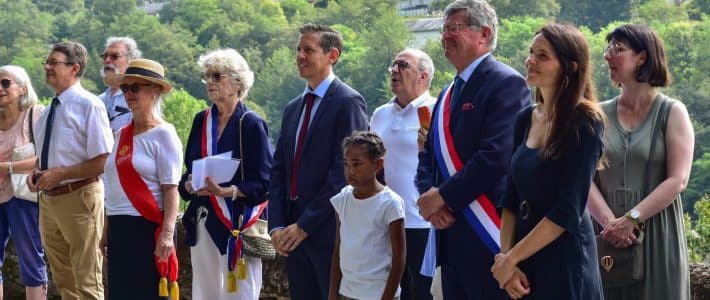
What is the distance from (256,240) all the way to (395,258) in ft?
2.94

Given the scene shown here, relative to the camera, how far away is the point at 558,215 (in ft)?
9.11

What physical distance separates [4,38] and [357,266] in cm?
7801

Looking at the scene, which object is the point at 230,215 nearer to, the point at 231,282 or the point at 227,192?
the point at 227,192

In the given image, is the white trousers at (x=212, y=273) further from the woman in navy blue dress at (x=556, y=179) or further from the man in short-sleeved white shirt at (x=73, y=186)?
the woman in navy blue dress at (x=556, y=179)

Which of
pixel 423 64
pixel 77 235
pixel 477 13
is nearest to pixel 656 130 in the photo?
pixel 477 13

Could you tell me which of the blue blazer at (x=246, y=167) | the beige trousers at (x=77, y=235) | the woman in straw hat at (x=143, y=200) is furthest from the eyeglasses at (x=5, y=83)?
the blue blazer at (x=246, y=167)

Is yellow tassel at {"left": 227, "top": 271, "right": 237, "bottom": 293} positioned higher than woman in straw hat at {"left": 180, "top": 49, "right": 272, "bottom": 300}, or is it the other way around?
woman in straw hat at {"left": 180, "top": 49, "right": 272, "bottom": 300}

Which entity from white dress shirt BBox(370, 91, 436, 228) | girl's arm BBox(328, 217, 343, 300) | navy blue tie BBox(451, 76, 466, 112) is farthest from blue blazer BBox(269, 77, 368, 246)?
navy blue tie BBox(451, 76, 466, 112)

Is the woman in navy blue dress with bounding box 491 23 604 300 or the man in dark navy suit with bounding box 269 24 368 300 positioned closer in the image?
the woman in navy blue dress with bounding box 491 23 604 300

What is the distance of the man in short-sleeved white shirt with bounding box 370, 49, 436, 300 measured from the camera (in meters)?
4.08

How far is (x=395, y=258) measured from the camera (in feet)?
12.5

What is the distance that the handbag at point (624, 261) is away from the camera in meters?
3.45

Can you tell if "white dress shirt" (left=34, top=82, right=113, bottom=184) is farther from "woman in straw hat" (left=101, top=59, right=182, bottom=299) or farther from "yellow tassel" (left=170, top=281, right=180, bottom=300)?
"yellow tassel" (left=170, top=281, right=180, bottom=300)

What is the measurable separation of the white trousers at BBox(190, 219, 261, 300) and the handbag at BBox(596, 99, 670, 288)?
1603 millimetres
